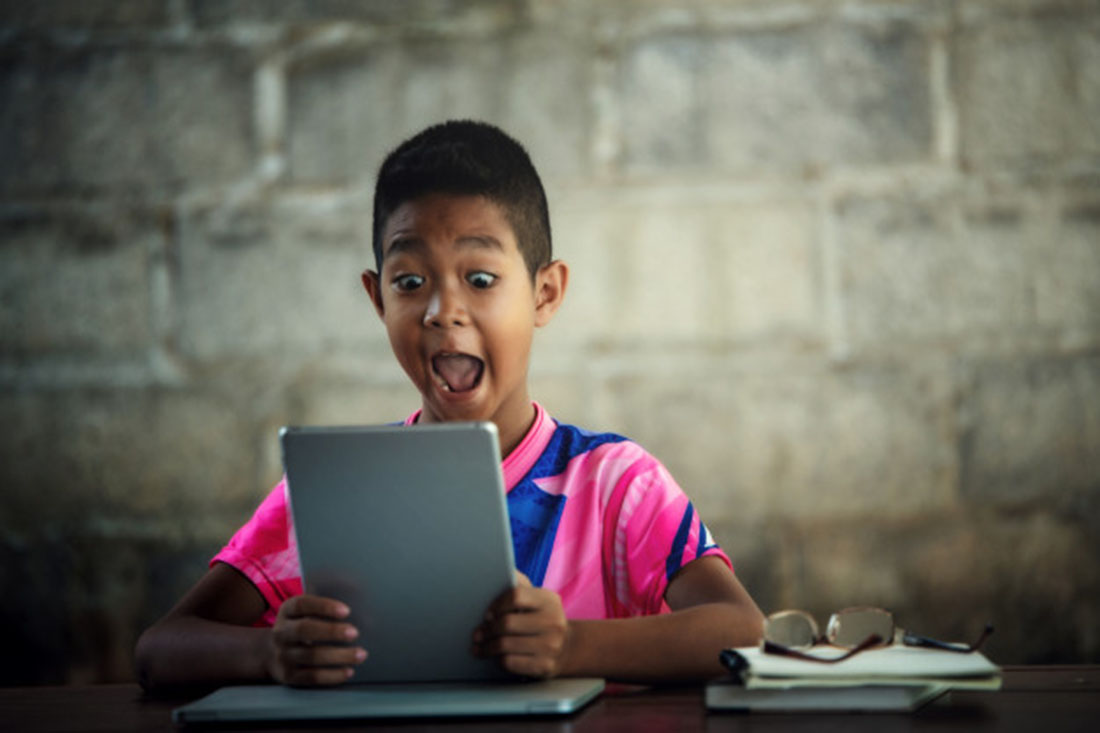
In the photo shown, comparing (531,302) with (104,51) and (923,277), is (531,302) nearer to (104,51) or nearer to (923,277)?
(923,277)

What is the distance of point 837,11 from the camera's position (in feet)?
6.66

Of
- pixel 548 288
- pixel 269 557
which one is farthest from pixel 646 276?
pixel 269 557

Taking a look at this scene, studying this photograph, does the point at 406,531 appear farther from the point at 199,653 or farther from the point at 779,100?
the point at 779,100

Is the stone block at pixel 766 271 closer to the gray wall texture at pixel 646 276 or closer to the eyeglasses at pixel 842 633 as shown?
the gray wall texture at pixel 646 276

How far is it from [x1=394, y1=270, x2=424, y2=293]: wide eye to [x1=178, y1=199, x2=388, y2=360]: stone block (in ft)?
2.19

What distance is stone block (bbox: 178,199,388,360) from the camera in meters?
2.06

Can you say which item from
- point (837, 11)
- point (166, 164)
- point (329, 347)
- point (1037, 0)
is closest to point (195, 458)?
point (329, 347)

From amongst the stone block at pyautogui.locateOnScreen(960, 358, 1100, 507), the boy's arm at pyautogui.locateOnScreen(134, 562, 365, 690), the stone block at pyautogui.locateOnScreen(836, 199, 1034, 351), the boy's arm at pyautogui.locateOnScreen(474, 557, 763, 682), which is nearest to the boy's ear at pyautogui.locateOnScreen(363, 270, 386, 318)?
the boy's arm at pyautogui.locateOnScreen(134, 562, 365, 690)

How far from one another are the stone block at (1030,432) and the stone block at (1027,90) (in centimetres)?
35

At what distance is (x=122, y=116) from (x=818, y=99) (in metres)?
1.19

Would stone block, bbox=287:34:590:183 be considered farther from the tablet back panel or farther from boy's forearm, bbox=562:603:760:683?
the tablet back panel

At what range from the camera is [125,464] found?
210 cm

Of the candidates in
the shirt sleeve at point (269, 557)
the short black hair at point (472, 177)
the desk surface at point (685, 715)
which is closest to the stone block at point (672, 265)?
the short black hair at point (472, 177)

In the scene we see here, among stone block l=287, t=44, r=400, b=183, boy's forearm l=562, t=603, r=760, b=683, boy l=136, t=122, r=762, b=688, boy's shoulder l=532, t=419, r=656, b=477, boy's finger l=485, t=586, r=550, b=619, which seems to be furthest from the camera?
stone block l=287, t=44, r=400, b=183
